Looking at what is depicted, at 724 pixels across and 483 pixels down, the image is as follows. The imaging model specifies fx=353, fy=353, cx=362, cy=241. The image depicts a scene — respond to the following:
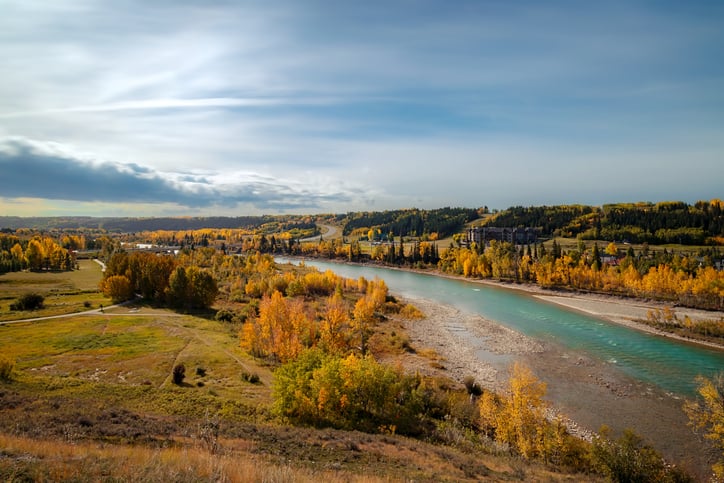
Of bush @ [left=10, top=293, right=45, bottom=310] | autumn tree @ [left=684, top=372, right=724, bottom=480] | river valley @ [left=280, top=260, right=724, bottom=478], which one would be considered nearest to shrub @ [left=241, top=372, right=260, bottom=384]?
river valley @ [left=280, top=260, right=724, bottom=478]

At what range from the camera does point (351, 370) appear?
88.9 feet

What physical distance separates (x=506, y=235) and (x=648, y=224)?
55.5 m

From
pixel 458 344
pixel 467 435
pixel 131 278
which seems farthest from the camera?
pixel 131 278

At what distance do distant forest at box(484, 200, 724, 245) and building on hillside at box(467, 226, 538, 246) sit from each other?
1126 centimetres

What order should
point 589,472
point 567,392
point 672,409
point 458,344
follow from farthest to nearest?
point 458,344 → point 567,392 → point 672,409 → point 589,472

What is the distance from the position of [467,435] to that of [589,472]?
7431mm

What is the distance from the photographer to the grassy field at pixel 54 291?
2146 inches

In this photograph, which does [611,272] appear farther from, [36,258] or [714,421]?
[36,258]

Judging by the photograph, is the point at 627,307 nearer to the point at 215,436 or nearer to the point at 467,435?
the point at 467,435

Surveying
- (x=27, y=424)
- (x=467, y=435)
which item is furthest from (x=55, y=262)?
(x=467, y=435)

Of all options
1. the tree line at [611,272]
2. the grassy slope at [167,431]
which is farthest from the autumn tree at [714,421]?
the tree line at [611,272]

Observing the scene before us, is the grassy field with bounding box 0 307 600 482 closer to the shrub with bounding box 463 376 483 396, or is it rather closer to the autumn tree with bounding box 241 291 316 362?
the autumn tree with bounding box 241 291 316 362

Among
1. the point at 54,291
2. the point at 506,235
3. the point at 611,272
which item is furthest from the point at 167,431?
the point at 506,235

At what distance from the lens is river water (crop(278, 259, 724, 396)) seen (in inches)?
1553
